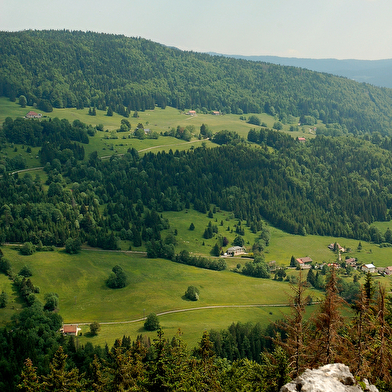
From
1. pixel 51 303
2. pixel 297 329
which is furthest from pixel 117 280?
pixel 297 329

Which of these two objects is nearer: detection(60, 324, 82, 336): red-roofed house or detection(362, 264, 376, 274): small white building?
detection(60, 324, 82, 336): red-roofed house

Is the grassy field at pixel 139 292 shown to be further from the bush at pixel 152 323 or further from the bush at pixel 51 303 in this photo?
the bush at pixel 51 303

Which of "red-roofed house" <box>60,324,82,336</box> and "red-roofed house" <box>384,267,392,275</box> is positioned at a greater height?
"red-roofed house" <box>60,324,82,336</box>

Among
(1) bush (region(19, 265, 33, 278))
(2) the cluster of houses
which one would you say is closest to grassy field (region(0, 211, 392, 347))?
(1) bush (region(19, 265, 33, 278))

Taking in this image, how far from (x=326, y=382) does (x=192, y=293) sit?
119m

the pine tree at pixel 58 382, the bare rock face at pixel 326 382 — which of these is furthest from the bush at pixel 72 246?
the bare rock face at pixel 326 382

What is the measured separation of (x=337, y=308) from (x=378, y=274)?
153 meters

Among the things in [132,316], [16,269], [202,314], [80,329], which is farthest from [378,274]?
[16,269]

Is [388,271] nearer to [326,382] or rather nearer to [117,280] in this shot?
[117,280]

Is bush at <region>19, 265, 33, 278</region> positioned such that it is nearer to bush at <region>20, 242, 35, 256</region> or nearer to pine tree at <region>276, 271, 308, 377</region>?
bush at <region>20, 242, 35, 256</region>

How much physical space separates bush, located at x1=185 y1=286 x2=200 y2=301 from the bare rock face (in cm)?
11656

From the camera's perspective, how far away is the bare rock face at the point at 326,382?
32375 millimetres

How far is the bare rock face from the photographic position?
3238cm

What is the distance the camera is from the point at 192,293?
15000 centimetres
